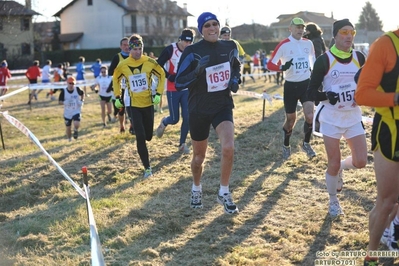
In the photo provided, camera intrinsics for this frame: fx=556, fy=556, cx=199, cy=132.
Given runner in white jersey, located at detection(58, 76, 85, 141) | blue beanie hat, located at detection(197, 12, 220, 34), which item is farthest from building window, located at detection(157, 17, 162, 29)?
blue beanie hat, located at detection(197, 12, 220, 34)

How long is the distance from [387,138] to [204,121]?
2557 millimetres

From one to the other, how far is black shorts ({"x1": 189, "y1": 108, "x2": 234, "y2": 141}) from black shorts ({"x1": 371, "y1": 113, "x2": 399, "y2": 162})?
2291mm

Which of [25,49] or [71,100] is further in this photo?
[25,49]

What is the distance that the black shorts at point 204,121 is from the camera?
20.2 feet

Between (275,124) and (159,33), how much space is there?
2165 inches

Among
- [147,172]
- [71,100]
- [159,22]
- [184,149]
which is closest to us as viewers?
[147,172]

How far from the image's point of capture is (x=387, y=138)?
3.99 m

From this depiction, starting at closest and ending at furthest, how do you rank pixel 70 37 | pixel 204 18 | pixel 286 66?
pixel 204 18 < pixel 286 66 < pixel 70 37

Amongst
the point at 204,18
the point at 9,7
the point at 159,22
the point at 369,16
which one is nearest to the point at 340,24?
the point at 204,18

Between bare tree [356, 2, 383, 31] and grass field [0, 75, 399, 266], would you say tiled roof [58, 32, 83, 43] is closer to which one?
bare tree [356, 2, 383, 31]

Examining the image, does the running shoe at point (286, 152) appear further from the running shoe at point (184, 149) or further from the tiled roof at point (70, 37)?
the tiled roof at point (70, 37)

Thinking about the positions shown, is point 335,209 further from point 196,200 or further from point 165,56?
point 165,56

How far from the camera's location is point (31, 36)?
52.7 m

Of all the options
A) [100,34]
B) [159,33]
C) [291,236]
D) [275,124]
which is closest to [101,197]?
[291,236]
